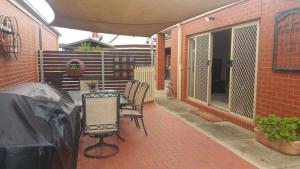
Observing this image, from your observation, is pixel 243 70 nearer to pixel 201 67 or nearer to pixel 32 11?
pixel 201 67

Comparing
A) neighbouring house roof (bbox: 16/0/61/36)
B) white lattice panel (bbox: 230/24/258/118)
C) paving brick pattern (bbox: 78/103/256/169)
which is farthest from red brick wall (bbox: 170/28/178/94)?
neighbouring house roof (bbox: 16/0/61/36)

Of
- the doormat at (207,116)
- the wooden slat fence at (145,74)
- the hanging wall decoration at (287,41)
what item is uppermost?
the hanging wall decoration at (287,41)

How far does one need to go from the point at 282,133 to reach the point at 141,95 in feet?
8.46

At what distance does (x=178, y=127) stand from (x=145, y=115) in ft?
4.47

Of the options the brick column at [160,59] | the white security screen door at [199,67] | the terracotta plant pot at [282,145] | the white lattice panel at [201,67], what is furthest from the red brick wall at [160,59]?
the terracotta plant pot at [282,145]

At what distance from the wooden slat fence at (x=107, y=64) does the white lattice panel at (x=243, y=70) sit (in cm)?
372

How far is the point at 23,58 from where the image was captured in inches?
229

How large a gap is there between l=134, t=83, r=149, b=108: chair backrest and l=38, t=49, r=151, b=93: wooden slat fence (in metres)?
3.44

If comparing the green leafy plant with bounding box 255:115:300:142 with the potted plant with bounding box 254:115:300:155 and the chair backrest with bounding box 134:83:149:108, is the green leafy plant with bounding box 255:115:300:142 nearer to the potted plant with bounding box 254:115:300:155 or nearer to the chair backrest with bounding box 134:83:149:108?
the potted plant with bounding box 254:115:300:155

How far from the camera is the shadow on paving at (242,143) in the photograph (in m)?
3.63

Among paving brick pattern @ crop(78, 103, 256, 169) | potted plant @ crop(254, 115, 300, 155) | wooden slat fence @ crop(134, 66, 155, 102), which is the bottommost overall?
paving brick pattern @ crop(78, 103, 256, 169)

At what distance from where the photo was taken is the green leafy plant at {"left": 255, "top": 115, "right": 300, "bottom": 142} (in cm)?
388

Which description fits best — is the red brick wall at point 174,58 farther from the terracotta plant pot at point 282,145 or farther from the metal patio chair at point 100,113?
the metal patio chair at point 100,113

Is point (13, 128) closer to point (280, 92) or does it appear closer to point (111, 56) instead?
point (280, 92)
